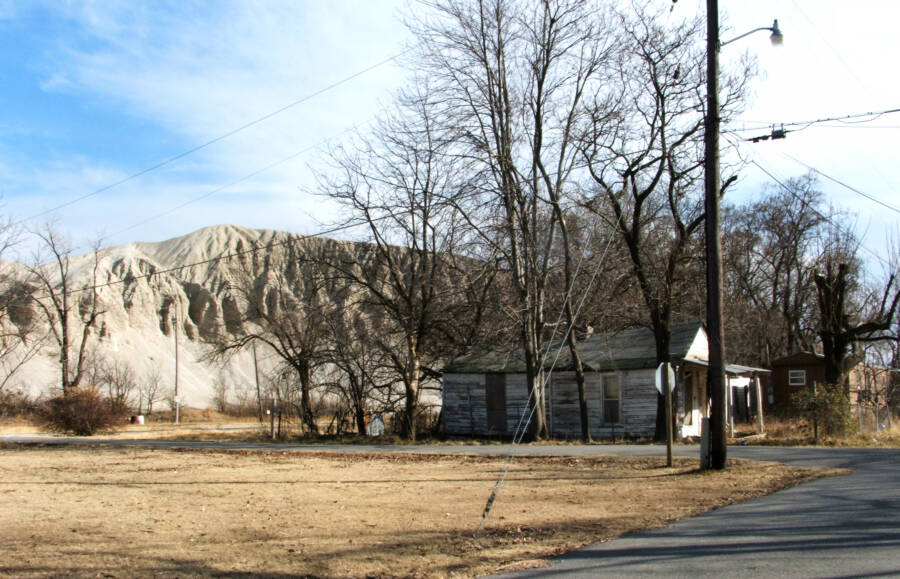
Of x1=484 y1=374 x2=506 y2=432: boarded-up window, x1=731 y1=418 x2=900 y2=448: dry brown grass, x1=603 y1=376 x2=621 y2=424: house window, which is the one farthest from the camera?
Result: x1=484 y1=374 x2=506 y2=432: boarded-up window

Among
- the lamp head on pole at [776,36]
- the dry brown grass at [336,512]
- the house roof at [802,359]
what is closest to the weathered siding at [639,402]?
the dry brown grass at [336,512]

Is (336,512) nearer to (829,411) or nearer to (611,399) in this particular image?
(829,411)

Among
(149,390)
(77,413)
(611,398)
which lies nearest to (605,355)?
(611,398)

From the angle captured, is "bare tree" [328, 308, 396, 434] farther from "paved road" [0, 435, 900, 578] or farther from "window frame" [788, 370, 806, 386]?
"paved road" [0, 435, 900, 578]

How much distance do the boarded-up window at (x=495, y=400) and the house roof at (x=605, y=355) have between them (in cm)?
40

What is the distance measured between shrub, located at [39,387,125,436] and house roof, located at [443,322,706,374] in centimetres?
1743

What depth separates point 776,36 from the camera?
14383 millimetres

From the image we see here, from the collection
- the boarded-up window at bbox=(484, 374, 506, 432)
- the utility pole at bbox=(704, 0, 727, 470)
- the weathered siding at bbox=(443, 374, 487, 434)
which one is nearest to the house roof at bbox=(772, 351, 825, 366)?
the boarded-up window at bbox=(484, 374, 506, 432)

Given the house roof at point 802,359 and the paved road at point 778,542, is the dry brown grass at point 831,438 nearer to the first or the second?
the paved road at point 778,542

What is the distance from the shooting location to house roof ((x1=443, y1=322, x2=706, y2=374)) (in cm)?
2672

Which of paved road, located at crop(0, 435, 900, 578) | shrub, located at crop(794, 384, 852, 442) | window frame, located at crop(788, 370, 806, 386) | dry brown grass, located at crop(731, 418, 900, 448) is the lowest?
dry brown grass, located at crop(731, 418, 900, 448)

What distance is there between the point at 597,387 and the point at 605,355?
1286 millimetres

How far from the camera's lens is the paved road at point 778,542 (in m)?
6.64

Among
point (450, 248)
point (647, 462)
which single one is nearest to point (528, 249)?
point (450, 248)
